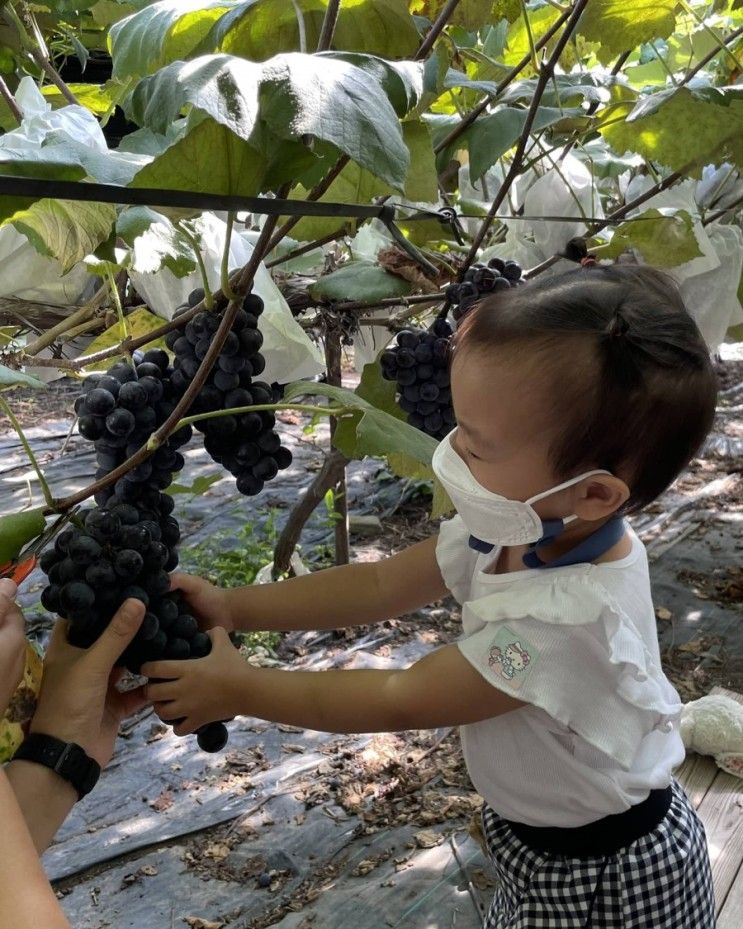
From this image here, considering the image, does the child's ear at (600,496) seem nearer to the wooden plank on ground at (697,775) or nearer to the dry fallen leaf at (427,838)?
the wooden plank on ground at (697,775)

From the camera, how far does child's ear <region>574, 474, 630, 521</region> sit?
0.95 metres

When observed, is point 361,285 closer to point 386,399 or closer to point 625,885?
point 386,399

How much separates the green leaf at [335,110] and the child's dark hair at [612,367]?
317mm

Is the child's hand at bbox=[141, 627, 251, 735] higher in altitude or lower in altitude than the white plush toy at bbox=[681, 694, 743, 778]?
higher

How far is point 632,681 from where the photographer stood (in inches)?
38.9

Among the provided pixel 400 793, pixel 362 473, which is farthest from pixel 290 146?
pixel 362 473

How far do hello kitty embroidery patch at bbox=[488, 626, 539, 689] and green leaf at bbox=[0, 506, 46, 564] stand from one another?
1.58ft

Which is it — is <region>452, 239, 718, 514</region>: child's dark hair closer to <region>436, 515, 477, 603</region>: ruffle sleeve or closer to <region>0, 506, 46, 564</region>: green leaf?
<region>436, 515, 477, 603</region>: ruffle sleeve

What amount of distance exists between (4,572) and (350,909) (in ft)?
5.22

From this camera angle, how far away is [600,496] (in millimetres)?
974

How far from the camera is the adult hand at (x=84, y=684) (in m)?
0.83

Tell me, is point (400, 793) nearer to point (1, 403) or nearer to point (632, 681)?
point (632, 681)

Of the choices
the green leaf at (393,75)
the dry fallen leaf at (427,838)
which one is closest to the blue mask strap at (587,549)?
the green leaf at (393,75)

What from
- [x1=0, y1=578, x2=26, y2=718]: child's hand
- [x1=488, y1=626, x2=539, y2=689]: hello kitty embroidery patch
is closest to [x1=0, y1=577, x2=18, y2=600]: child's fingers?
[x1=0, y1=578, x2=26, y2=718]: child's hand
